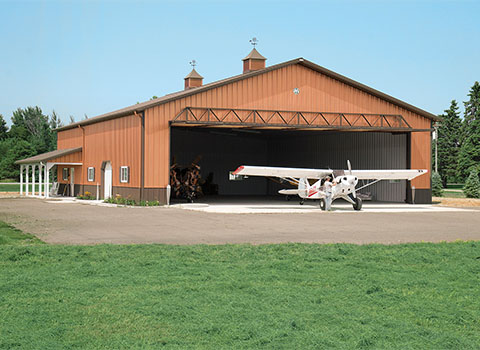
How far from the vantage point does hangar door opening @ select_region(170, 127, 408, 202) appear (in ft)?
106

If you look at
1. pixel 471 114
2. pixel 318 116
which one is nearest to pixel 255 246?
pixel 318 116

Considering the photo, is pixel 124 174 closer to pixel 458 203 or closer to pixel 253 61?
pixel 253 61

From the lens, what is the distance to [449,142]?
6488cm

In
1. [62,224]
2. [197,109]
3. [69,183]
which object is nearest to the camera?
[62,224]

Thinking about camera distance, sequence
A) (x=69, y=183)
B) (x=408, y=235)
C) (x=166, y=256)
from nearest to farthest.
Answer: (x=166, y=256), (x=408, y=235), (x=69, y=183)

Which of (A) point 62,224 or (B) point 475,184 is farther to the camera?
(B) point 475,184

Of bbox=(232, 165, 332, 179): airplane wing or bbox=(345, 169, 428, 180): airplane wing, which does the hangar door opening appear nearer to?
bbox=(345, 169, 428, 180): airplane wing

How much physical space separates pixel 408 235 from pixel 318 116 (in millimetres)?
15837

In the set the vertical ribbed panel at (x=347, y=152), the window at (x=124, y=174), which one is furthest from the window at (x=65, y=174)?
the vertical ribbed panel at (x=347, y=152)

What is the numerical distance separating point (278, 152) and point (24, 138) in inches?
2411

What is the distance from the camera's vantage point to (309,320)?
5.39 m

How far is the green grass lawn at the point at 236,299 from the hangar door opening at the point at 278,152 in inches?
915

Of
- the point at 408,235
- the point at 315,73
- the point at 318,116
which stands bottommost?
the point at 408,235

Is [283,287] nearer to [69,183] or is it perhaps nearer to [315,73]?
[315,73]
